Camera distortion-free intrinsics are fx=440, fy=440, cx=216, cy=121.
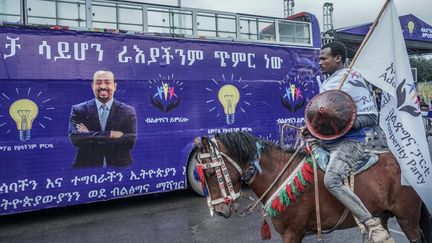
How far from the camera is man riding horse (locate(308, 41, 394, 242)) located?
3.61m

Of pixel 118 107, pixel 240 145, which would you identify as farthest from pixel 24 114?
pixel 240 145

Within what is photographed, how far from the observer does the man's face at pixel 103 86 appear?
7570mm

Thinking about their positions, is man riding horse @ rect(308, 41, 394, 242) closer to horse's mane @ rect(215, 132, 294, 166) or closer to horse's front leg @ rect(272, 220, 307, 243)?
horse's front leg @ rect(272, 220, 307, 243)

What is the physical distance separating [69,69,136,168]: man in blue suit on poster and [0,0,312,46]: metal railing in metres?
1.00

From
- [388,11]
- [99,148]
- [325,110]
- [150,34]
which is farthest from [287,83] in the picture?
[325,110]

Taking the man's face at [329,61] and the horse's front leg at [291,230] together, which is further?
the man's face at [329,61]

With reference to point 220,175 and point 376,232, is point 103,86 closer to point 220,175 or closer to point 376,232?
point 220,175

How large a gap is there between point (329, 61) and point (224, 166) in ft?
4.60

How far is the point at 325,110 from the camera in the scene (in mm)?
3625

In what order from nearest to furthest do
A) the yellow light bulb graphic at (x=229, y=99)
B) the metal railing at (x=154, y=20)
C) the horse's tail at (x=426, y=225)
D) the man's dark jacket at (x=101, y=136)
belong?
the horse's tail at (x=426, y=225), the metal railing at (x=154, y=20), the man's dark jacket at (x=101, y=136), the yellow light bulb graphic at (x=229, y=99)

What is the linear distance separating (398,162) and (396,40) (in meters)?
1.17

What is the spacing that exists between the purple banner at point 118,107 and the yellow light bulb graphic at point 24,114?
1 cm

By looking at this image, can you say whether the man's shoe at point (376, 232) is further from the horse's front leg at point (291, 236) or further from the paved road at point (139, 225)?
the paved road at point (139, 225)

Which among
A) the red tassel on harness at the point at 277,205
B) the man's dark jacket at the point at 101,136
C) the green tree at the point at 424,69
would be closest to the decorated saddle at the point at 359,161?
Answer: the red tassel on harness at the point at 277,205
